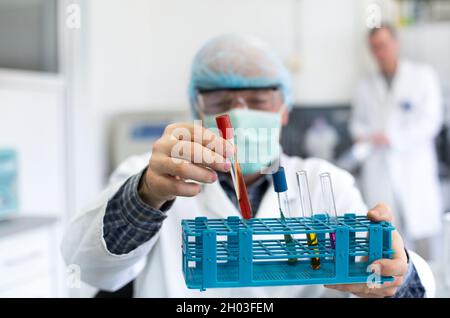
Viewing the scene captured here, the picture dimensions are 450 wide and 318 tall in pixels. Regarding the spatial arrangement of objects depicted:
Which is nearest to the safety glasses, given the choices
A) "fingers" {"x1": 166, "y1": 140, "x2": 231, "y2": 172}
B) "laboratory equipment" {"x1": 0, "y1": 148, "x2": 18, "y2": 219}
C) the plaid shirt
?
the plaid shirt

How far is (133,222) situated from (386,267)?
12.4 inches

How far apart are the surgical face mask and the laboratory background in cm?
79

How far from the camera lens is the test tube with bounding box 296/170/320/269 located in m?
0.49

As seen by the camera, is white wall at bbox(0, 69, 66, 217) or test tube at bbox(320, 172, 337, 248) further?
white wall at bbox(0, 69, 66, 217)

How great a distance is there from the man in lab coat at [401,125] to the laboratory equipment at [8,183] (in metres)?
1.38

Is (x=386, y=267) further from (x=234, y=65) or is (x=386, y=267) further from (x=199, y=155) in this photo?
(x=234, y=65)

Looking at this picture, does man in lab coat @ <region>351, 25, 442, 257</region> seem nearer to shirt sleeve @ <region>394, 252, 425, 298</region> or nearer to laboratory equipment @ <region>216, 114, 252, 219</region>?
shirt sleeve @ <region>394, 252, 425, 298</region>

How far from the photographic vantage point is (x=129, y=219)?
2.23ft

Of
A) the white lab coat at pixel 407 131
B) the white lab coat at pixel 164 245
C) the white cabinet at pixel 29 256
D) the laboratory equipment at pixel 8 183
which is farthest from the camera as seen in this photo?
the white lab coat at pixel 407 131

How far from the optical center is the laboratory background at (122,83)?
1.91 metres

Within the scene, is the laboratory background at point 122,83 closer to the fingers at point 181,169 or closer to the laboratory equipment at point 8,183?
the laboratory equipment at point 8,183

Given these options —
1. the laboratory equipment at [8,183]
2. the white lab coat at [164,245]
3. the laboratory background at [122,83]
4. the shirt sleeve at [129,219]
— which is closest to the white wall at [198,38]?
the laboratory background at [122,83]

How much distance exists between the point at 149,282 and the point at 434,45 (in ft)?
8.24
